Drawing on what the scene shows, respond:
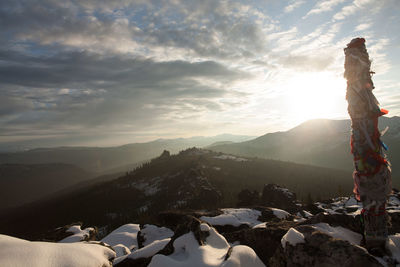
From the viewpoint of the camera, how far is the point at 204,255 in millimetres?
6828

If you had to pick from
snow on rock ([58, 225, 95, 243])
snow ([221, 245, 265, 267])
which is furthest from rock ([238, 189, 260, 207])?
snow ([221, 245, 265, 267])

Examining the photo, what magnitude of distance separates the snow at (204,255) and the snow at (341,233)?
11.6 feet

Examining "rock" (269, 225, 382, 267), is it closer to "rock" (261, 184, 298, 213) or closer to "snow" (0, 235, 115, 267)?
"snow" (0, 235, 115, 267)

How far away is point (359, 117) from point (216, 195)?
86999 mm

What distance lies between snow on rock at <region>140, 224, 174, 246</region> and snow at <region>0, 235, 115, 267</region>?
42.0ft

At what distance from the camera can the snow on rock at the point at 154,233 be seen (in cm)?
1856

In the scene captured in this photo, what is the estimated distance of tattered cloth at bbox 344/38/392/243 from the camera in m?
7.16

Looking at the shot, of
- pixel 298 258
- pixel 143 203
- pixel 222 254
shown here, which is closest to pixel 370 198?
pixel 298 258

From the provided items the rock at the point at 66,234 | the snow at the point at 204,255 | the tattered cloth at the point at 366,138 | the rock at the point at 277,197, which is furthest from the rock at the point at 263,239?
the rock at the point at 277,197

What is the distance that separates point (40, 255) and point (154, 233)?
15.2 meters

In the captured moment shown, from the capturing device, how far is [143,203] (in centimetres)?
14638

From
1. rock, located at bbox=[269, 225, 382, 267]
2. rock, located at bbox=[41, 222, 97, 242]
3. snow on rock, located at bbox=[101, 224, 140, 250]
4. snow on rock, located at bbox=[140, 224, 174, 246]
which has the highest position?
rock, located at bbox=[269, 225, 382, 267]

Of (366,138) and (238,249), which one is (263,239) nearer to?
(238,249)

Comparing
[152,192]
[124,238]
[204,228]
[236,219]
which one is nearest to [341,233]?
[204,228]
